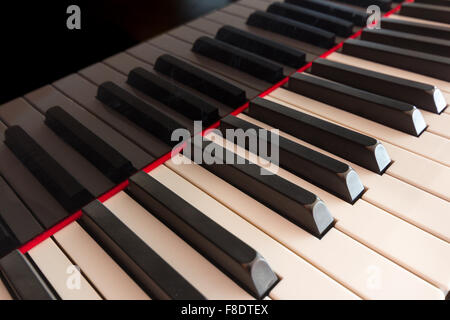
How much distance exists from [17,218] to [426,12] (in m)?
1.79

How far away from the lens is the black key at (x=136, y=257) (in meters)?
0.79

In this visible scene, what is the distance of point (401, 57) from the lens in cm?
145

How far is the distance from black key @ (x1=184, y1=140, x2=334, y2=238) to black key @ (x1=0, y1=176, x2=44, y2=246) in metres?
0.47

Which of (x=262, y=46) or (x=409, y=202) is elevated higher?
(x=262, y=46)

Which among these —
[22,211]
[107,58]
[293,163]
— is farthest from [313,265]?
[107,58]

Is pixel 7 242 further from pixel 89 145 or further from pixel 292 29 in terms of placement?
pixel 292 29

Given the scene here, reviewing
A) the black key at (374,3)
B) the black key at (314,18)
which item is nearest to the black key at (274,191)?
the black key at (314,18)

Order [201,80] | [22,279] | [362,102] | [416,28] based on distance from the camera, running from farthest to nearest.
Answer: [416,28] < [201,80] < [362,102] < [22,279]

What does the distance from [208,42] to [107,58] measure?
413mm

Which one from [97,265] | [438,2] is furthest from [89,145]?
[438,2]

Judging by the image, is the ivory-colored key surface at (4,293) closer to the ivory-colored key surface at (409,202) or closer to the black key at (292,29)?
the ivory-colored key surface at (409,202)

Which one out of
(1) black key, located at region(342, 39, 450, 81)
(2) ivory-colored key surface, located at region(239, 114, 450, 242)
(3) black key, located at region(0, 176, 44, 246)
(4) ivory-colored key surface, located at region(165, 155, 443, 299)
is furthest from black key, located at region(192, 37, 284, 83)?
(3) black key, located at region(0, 176, 44, 246)

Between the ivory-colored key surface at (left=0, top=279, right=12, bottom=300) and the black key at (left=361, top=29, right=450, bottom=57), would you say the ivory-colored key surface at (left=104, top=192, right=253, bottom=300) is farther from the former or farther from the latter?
the black key at (left=361, top=29, right=450, bottom=57)

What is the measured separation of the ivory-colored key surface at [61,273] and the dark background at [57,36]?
62cm
